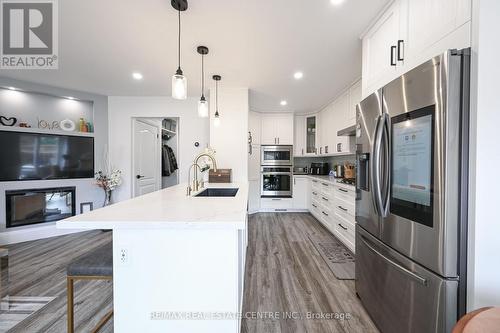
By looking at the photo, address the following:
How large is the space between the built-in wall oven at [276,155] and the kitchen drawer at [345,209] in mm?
1870

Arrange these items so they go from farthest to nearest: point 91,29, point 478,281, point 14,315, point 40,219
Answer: point 40,219, point 91,29, point 14,315, point 478,281

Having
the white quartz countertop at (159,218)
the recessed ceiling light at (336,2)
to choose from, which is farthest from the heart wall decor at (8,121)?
the recessed ceiling light at (336,2)

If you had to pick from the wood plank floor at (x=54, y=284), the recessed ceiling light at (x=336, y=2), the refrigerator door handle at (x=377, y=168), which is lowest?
the wood plank floor at (x=54, y=284)

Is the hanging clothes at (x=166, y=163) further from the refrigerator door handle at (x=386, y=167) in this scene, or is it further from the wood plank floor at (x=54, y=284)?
the refrigerator door handle at (x=386, y=167)

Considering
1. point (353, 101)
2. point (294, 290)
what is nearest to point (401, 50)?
point (353, 101)

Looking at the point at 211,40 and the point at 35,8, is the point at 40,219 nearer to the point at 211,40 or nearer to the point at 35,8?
the point at 35,8

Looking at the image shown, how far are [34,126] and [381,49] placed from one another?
4917 millimetres

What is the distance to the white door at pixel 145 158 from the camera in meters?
4.05

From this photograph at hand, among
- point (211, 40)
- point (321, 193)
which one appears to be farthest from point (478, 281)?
point (321, 193)

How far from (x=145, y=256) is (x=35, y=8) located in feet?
7.61

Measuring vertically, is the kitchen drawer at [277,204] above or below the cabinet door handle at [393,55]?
below

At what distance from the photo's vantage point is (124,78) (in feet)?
10.3

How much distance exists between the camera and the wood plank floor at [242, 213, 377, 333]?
1.58 meters

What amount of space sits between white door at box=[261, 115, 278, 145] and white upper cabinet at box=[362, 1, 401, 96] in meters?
3.04
